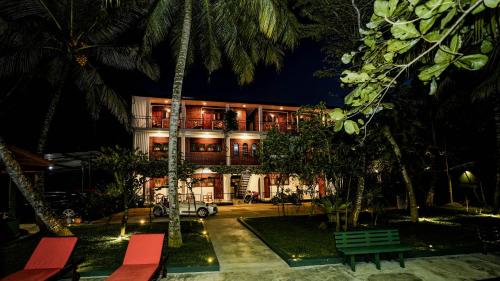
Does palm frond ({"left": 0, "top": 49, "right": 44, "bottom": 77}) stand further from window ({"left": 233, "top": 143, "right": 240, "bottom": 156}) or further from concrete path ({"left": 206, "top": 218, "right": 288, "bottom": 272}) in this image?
window ({"left": 233, "top": 143, "right": 240, "bottom": 156})

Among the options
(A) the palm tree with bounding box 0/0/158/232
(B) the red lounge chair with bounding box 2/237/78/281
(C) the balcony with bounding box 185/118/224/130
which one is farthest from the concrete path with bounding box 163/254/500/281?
(C) the balcony with bounding box 185/118/224/130

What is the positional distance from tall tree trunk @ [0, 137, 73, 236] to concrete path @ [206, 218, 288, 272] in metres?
5.04

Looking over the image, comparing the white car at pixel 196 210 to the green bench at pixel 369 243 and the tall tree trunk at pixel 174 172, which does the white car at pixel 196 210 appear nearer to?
the tall tree trunk at pixel 174 172

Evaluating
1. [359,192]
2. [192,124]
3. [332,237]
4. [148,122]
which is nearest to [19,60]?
[148,122]

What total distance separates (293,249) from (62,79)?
441 inches

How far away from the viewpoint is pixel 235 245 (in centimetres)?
880

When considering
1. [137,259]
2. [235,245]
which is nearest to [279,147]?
[235,245]

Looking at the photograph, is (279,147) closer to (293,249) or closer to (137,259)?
(293,249)

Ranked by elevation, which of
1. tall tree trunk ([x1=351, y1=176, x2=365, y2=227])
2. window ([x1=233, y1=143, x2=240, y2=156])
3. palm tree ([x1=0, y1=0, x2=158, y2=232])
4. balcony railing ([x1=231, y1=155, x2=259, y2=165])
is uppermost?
palm tree ([x1=0, y1=0, x2=158, y2=232])

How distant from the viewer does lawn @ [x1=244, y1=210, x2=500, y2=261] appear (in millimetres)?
7042

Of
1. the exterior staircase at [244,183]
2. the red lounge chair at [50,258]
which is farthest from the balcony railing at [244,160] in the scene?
the red lounge chair at [50,258]

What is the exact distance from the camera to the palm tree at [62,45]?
9.70 metres

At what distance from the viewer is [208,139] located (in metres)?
25.2

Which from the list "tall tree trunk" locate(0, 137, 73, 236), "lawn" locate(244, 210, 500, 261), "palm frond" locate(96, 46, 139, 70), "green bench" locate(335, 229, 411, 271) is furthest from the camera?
"palm frond" locate(96, 46, 139, 70)
